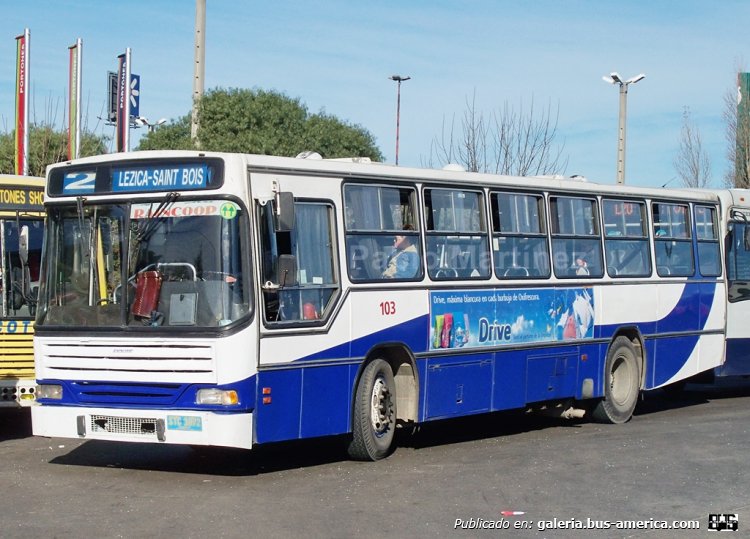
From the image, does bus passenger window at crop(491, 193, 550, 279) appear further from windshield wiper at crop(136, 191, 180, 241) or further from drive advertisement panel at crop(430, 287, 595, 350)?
windshield wiper at crop(136, 191, 180, 241)

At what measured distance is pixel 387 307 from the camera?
472 inches

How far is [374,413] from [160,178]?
10.1 ft

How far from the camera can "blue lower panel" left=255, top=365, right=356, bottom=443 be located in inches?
413

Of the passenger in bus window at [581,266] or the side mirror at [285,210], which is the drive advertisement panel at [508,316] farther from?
the side mirror at [285,210]

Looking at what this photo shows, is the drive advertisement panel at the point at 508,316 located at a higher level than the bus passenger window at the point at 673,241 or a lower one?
lower

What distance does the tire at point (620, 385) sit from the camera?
50.5ft

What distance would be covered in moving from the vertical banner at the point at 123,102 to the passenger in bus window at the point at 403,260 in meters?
14.0

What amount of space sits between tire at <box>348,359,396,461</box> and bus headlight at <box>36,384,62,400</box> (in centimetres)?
272

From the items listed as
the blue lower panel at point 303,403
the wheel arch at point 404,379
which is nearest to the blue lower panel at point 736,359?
the wheel arch at point 404,379

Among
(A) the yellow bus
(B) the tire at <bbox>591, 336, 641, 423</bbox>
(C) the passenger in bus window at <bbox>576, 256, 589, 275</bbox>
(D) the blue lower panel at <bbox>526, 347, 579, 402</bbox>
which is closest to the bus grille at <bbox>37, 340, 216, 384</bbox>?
(A) the yellow bus

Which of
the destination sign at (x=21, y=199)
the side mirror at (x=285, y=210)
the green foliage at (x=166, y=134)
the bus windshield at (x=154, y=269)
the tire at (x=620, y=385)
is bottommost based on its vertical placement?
the tire at (x=620, y=385)

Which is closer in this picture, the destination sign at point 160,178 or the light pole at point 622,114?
the destination sign at point 160,178

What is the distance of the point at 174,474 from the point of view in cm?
1097

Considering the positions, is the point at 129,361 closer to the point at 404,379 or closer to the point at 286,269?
the point at 286,269
